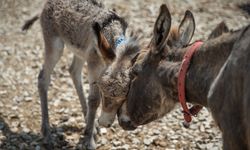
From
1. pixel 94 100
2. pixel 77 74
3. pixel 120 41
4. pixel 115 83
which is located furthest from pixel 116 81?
pixel 77 74

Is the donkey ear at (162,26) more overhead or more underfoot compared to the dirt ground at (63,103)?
more overhead

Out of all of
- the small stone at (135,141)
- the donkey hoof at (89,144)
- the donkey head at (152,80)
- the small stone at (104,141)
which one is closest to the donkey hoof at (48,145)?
the donkey hoof at (89,144)

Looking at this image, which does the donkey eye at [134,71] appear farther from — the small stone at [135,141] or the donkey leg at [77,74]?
the donkey leg at [77,74]

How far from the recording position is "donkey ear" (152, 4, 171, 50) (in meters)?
3.45

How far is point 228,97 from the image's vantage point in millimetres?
3057

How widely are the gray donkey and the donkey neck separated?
134 cm

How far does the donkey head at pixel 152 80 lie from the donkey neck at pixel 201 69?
0.22 ft

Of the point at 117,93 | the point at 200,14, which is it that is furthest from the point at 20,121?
the point at 200,14

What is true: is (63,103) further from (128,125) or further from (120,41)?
(128,125)

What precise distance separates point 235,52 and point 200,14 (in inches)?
220

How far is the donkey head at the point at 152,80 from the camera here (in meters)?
3.66

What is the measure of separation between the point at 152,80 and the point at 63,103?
109 inches

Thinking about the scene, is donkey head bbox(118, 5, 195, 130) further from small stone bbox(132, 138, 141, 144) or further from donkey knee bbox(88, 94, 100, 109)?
small stone bbox(132, 138, 141, 144)

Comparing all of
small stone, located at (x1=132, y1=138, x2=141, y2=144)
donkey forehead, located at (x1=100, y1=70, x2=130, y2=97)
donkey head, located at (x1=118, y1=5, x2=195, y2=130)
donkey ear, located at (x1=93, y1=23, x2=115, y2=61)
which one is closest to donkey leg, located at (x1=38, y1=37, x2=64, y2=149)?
small stone, located at (x1=132, y1=138, x2=141, y2=144)
